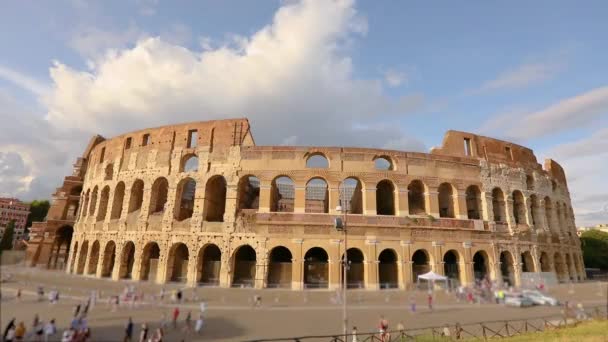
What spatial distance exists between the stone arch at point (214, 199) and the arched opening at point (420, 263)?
17232mm

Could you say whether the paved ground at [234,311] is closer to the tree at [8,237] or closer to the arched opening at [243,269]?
the tree at [8,237]

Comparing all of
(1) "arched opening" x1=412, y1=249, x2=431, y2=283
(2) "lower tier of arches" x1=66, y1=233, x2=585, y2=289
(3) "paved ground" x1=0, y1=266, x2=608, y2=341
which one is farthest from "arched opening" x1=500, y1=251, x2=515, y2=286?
(3) "paved ground" x1=0, y1=266, x2=608, y2=341

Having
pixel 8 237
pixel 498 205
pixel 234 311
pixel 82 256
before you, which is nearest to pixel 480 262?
pixel 498 205

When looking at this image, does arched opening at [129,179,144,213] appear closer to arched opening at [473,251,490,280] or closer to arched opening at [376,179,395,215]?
arched opening at [376,179,395,215]

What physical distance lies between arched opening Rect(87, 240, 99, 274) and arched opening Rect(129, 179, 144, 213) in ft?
17.3

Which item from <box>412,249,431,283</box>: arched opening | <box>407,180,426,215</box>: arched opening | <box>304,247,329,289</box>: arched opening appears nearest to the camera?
<box>304,247,329,289</box>: arched opening

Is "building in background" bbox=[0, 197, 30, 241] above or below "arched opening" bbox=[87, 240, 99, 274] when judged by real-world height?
above

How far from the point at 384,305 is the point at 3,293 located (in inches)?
501

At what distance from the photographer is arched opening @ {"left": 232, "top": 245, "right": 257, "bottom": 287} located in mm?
23516

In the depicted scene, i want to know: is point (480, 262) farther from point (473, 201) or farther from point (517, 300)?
point (517, 300)

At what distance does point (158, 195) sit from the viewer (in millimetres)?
27844

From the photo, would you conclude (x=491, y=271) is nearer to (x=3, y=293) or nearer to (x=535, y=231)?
(x=535, y=231)

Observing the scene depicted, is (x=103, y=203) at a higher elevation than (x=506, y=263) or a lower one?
higher

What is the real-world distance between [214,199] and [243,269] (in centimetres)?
700
